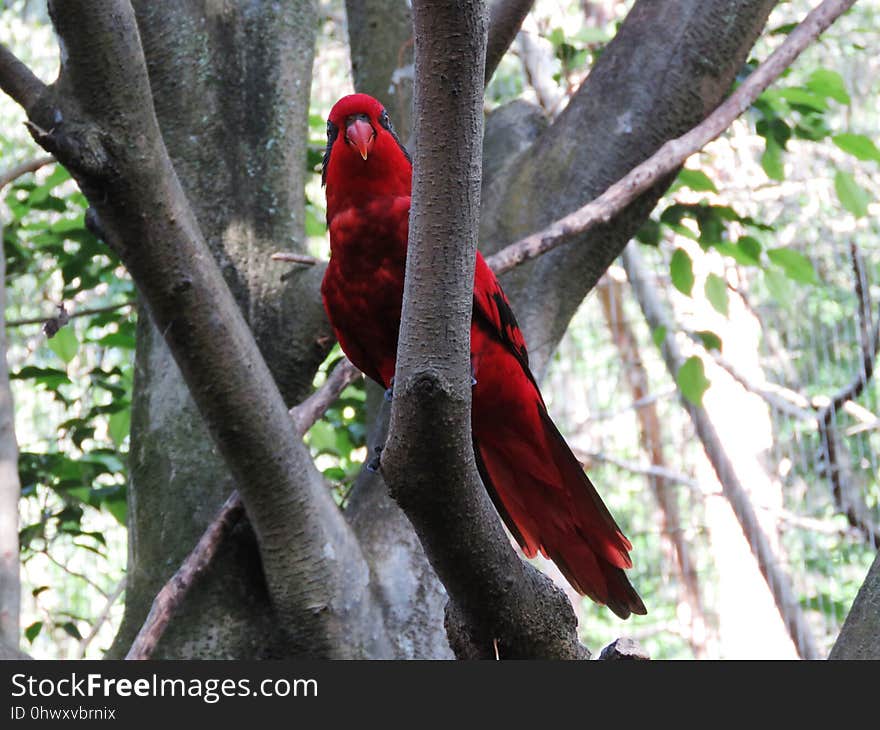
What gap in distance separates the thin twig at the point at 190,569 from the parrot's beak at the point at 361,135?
61cm

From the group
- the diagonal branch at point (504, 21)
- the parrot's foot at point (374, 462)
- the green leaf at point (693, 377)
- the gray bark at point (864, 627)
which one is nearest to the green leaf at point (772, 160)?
the green leaf at point (693, 377)

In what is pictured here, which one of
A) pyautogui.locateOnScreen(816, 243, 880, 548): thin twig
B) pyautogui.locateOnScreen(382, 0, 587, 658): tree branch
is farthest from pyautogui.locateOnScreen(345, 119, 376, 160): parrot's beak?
pyautogui.locateOnScreen(816, 243, 880, 548): thin twig

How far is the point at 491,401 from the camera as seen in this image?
7.98ft

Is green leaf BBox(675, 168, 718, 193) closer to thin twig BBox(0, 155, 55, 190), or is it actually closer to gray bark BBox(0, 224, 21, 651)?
thin twig BBox(0, 155, 55, 190)

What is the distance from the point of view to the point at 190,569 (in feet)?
7.85

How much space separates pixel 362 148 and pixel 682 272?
3.84 ft

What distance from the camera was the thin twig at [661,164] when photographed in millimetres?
2611

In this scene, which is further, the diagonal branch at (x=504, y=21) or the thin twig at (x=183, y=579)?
the diagonal branch at (x=504, y=21)

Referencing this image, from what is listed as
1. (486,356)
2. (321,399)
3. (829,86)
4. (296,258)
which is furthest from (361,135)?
(829,86)

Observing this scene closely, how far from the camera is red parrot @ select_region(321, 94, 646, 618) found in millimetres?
2285

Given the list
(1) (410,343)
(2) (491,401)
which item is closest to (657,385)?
(2) (491,401)

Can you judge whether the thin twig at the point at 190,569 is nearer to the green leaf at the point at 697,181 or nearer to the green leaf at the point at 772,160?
the green leaf at the point at 697,181

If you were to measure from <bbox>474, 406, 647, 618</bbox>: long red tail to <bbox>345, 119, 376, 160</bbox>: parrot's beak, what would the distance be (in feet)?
2.25

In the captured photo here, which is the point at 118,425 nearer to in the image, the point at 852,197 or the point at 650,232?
the point at 650,232
